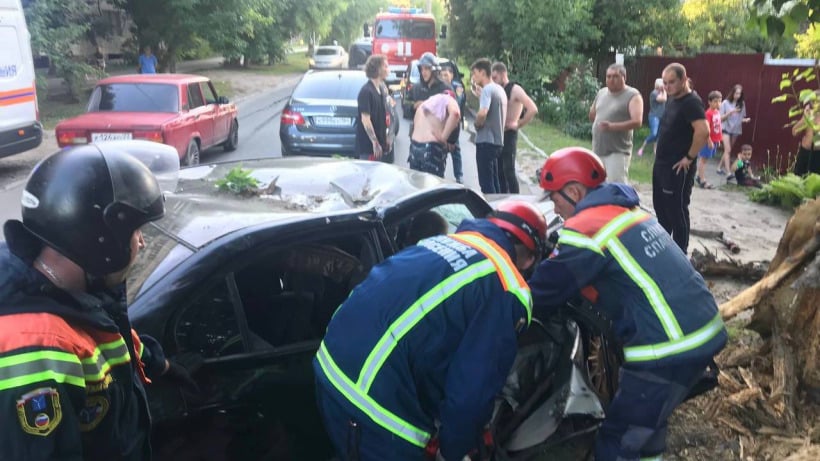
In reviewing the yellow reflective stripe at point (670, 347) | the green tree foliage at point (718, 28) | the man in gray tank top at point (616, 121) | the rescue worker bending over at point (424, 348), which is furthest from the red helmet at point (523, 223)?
the green tree foliage at point (718, 28)

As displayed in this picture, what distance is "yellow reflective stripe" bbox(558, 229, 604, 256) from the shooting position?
8.55 ft

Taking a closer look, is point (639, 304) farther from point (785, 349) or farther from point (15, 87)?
point (15, 87)

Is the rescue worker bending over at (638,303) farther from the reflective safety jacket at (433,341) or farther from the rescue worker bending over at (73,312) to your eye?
the rescue worker bending over at (73,312)

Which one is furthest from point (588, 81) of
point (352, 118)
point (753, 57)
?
point (352, 118)

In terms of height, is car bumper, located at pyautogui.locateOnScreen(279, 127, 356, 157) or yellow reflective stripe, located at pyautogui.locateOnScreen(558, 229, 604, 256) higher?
yellow reflective stripe, located at pyautogui.locateOnScreen(558, 229, 604, 256)

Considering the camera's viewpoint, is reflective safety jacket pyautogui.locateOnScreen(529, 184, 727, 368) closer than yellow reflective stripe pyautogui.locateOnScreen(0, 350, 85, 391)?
No

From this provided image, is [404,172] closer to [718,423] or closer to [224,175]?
[224,175]

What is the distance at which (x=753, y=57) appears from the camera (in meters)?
14.0

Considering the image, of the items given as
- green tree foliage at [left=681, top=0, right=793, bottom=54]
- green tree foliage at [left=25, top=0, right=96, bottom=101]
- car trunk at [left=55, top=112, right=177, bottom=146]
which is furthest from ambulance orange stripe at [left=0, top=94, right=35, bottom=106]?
green tree foliage at [left=681, top=0, right=793, bottom=54]

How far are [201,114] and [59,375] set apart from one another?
32.6ft

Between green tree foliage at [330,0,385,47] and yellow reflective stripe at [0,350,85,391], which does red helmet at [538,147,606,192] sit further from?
green tree foliage at [330,0,385,47]

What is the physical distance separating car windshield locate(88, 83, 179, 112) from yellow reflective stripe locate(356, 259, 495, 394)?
873 cm

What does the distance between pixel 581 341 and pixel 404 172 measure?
1487mm

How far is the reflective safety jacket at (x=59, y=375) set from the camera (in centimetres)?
140
